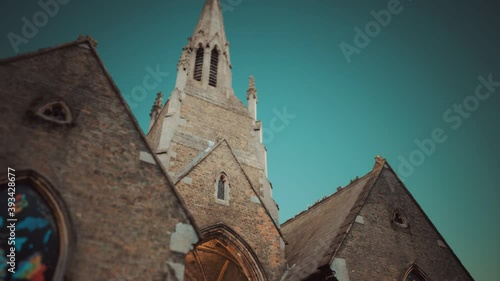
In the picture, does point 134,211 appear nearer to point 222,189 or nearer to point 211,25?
point 222,189

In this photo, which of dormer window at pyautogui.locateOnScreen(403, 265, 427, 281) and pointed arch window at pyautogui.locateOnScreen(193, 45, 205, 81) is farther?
pointed arch window at pyautogui.locateOnScreen(193, 45, 205, 81)

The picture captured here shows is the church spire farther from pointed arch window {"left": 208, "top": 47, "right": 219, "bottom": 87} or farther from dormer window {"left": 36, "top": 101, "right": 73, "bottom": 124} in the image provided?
dormer window {"left": 36, "top": 101, "right": 73, "bottom": 124}

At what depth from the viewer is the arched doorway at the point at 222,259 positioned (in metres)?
12.4

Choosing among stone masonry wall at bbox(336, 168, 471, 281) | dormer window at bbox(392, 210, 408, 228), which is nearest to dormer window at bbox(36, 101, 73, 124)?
stone masonry wall at bbox(336, 168, 471, 281)

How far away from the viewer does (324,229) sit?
14.1 meters

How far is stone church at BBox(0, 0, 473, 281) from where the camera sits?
7.06 metres

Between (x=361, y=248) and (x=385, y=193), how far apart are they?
3.28 meters

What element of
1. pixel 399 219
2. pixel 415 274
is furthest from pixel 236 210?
pixel 415 274

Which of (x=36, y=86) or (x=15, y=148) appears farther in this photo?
(x=36, y=86)

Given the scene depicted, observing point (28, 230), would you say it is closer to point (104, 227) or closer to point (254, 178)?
point (104, 227)

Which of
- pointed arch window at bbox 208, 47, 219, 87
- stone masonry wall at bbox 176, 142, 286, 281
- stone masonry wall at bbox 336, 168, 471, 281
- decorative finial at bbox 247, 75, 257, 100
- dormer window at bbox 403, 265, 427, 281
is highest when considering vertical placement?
pointed arch window at bbox 208, 47, 219, 87

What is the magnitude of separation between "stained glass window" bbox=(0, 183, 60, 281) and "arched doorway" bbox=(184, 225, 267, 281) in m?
4.07

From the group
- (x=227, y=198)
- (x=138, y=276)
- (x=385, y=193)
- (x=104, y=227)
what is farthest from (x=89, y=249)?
(x=385, y=193)

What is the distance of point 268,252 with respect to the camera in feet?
42.4
